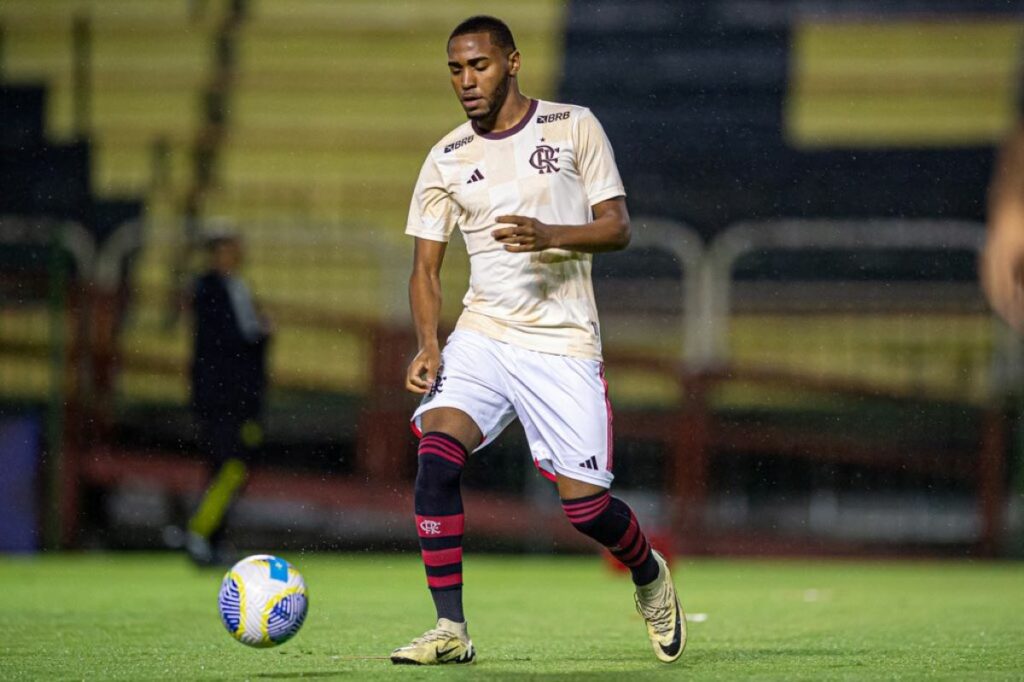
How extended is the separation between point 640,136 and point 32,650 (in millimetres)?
8787

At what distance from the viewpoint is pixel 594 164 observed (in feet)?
16.7

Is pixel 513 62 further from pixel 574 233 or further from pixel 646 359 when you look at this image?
pixel 646 359

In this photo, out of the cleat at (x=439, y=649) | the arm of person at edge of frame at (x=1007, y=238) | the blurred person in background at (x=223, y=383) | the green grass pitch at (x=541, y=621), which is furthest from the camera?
the blurred person in background at (x=223, y=383)

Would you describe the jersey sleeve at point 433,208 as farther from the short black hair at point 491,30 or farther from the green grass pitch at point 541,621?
the green grass pitch at point 541,621

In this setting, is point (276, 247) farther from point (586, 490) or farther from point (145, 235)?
point (586, 490)

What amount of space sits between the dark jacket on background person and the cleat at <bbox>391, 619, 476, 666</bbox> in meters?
4.41

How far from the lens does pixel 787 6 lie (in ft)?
46.8

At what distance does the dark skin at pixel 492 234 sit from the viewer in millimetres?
4840

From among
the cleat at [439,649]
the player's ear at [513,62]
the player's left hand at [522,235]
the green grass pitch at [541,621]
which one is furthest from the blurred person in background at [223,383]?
the player's left hand at [522,235]

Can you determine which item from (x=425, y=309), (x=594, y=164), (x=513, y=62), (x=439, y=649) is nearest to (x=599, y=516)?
(x=439, y=649)

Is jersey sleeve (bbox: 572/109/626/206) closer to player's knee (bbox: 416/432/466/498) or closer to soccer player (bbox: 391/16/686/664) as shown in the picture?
soccer player (bbox: 391/16/686/664)

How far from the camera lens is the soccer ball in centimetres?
490

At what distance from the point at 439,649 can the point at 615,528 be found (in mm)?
676

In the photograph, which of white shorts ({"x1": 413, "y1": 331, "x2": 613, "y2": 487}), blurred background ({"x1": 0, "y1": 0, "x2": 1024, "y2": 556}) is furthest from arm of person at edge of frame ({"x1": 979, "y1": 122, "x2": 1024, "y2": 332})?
white shorts ({"x1": 413, "y1": 331, "x2": 613, "y2": 487})
